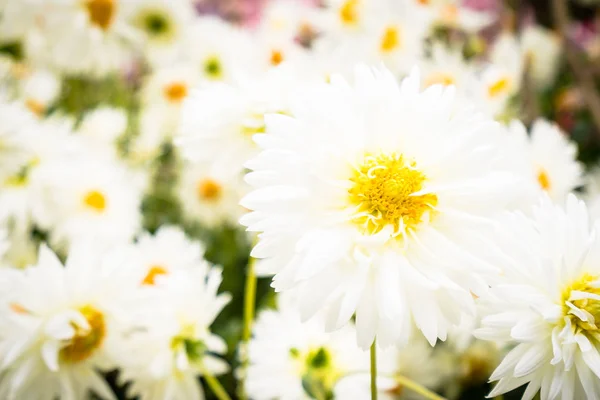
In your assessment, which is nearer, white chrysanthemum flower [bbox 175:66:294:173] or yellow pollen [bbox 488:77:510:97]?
white chrysanthemum flower [bbox 175:66:294:173]

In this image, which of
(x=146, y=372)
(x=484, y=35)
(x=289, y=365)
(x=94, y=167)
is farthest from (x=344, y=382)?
(x=484, y=35)

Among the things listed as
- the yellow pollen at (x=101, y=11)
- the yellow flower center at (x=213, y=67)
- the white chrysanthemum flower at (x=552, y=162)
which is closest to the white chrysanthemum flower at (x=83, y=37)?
the yellow pollen at (x=101, y=11)

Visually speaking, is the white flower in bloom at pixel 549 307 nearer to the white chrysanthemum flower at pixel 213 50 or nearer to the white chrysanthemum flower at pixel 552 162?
the white chrysanthemum flower at pixel 552 162

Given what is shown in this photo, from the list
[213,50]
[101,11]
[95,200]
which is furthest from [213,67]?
[95,200]

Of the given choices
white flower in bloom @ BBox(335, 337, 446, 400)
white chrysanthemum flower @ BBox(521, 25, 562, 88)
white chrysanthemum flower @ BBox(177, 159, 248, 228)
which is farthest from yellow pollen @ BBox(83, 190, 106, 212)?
white chrysanthemum flower @ BBox(521, 25, 562, 88)

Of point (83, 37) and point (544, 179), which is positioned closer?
point (544, 179)

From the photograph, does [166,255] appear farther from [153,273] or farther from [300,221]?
[300,221]

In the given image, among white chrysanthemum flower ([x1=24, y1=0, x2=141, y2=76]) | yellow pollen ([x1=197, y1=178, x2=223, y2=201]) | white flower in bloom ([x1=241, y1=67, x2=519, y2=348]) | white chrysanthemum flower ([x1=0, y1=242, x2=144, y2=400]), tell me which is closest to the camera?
white flower in bloom ([x1=241, y1=67, x2=519, y2=348])

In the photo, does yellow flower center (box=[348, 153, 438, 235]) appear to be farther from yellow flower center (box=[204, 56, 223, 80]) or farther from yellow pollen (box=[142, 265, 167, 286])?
yellow flower center (box=[204, 56, 223, 80])
